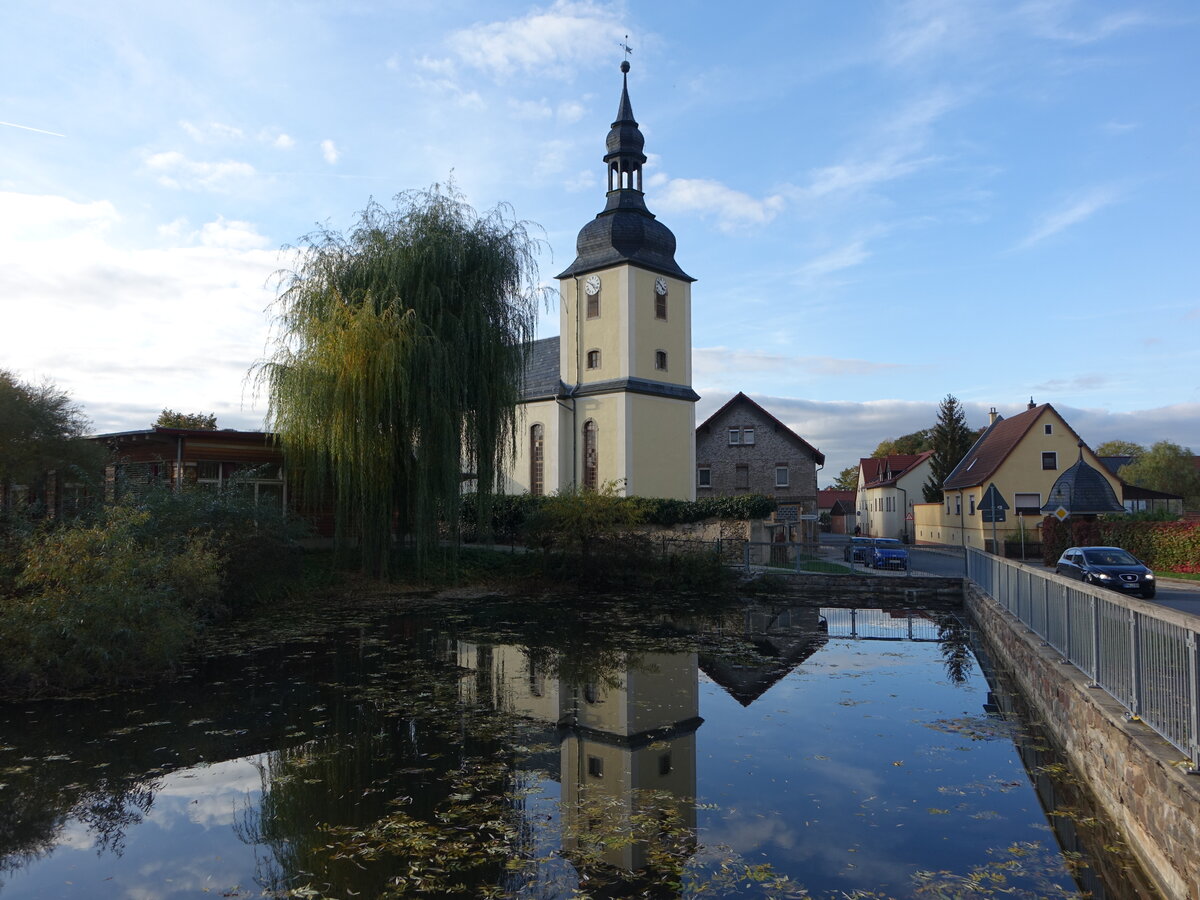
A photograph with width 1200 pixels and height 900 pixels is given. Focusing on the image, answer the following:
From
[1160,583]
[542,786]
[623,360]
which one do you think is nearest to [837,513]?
[623,360]

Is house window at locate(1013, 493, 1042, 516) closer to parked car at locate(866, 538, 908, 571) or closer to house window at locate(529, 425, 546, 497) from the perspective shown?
parked car at locate(866, 538, 908, 571)

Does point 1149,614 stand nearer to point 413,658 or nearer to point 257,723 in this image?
point 257,723

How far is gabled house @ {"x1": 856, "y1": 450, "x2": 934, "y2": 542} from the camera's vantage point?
59.3 metres

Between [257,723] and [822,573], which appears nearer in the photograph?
[257,723]

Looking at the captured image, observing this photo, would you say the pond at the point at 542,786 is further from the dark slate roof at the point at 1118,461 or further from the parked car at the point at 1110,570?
the dark slate roof at the point at 1118,461

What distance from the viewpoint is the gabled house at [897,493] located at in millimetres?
59312

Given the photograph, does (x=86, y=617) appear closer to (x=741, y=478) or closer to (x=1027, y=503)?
(x=741, y=478)

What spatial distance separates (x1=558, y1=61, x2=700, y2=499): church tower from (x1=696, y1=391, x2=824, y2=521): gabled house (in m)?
11.2

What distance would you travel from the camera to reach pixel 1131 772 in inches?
209

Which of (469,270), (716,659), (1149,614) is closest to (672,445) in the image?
(469,270)

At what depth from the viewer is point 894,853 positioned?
533 cm

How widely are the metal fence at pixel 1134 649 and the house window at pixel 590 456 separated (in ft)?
83.7

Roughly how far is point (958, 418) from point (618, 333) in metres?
32.3

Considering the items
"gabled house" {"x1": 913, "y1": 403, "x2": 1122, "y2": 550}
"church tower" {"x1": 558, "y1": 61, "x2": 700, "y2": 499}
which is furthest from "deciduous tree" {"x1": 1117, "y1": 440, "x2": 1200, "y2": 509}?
"church tower" {"x1": 558, "y1": 61, "x2": 700, "y2": 499}
